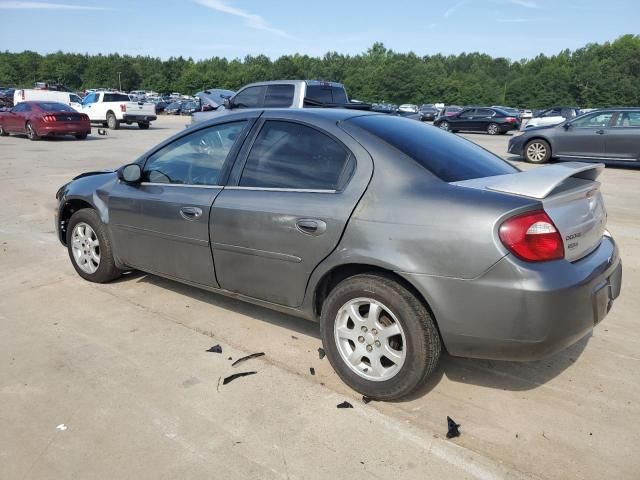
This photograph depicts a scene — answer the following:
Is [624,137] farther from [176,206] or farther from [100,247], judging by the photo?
[100,247]

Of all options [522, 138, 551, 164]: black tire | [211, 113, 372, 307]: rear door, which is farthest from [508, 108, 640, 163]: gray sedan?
[211, 113, 372, 307]: rear door

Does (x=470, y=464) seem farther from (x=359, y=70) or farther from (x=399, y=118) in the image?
(x=359, y=70)

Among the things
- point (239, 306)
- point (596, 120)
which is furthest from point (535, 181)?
point (596, 120)

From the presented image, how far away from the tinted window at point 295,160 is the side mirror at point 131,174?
1.11 metres

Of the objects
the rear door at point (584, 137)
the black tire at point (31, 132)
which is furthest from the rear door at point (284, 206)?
the black tire at point (31, 132)

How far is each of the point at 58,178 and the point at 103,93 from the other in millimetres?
16329

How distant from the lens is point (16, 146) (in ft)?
57.1

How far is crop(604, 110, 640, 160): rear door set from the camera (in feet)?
41.7

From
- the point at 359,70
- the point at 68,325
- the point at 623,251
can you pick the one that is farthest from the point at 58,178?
the point at 359,70

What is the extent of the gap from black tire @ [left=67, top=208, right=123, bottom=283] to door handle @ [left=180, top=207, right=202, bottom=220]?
3.75ft

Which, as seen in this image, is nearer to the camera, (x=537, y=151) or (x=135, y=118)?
(x=537, y=151)

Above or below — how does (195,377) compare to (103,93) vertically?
below

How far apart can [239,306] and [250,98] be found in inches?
396

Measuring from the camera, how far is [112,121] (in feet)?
84.2
